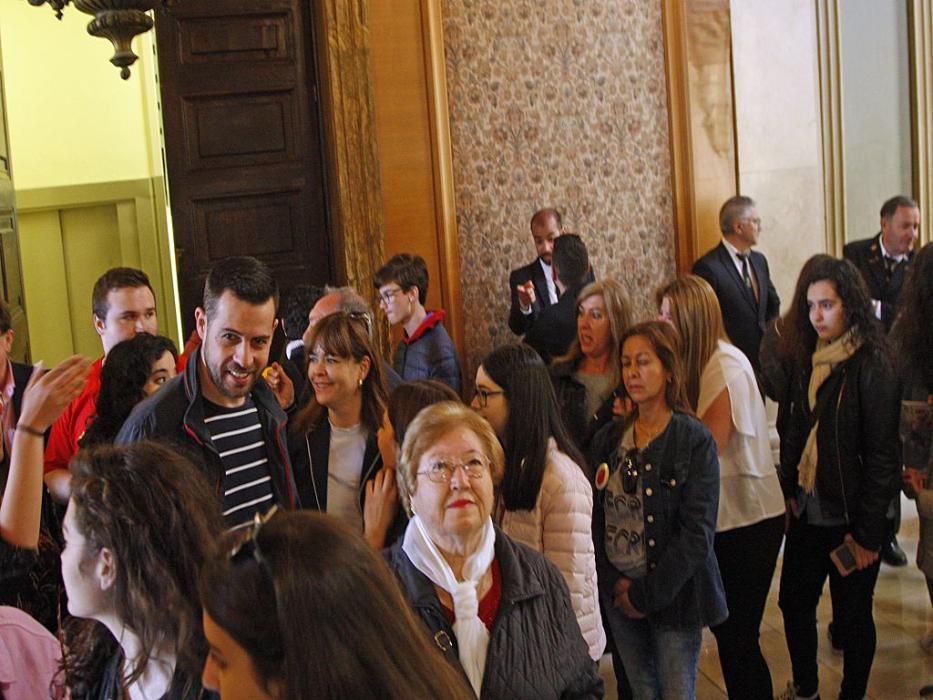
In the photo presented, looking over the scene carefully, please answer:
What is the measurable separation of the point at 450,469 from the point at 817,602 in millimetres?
2443

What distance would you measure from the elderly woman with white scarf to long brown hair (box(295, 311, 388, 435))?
0.90 meters

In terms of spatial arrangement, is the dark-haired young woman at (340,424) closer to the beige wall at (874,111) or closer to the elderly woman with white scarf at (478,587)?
the elderly woman with white scarf at (478,587)

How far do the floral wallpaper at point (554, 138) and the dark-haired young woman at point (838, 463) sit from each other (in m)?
3.03

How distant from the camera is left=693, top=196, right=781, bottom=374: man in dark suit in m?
7.21

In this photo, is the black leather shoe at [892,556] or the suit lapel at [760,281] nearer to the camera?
the black leather shoe at [892,556]

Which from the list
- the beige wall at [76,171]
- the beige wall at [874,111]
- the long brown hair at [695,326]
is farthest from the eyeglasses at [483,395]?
the beige wall at [76,171]

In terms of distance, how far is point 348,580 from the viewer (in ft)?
5.35

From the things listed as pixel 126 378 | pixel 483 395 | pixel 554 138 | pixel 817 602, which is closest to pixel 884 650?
pixel 817 602

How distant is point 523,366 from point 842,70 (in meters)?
5.41

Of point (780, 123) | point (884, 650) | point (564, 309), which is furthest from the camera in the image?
point (780, 123)

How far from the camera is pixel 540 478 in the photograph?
11.6 feet

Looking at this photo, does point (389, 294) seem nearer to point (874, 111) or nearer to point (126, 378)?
point (126, 378)

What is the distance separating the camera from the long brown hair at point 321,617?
1575 mm

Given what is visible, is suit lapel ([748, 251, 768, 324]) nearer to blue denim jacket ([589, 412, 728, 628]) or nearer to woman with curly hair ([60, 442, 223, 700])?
blue denim jacket ([589, 412, 728, 628])
